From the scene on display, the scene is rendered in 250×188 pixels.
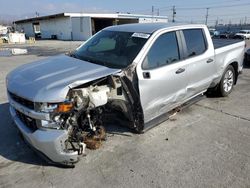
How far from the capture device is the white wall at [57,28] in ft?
140

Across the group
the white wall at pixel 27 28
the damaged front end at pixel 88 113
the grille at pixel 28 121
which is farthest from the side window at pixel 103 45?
the white wall at pixel 27 28

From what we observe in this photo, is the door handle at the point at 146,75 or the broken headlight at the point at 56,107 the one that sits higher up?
A: the door handle at the point at 146,75

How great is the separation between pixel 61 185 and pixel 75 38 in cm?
4108

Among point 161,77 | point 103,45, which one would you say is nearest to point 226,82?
point 161,77

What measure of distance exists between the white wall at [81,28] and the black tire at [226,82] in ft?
117

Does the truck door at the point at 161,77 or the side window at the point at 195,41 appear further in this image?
the side window at the point at 195,41

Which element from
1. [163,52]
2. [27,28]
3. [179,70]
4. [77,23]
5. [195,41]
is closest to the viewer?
[163,52]

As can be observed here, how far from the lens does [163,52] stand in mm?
3943

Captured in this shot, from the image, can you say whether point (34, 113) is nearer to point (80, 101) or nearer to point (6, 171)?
point (80, 101)

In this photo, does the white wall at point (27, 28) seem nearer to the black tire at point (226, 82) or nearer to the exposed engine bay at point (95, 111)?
the black tire at point (226, 82)

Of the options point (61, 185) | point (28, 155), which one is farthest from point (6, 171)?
point (61, 185)

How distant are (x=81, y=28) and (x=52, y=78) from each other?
39576 mm

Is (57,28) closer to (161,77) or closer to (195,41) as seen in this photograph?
(195,41)

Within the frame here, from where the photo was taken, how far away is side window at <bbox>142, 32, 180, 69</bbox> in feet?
12.1
